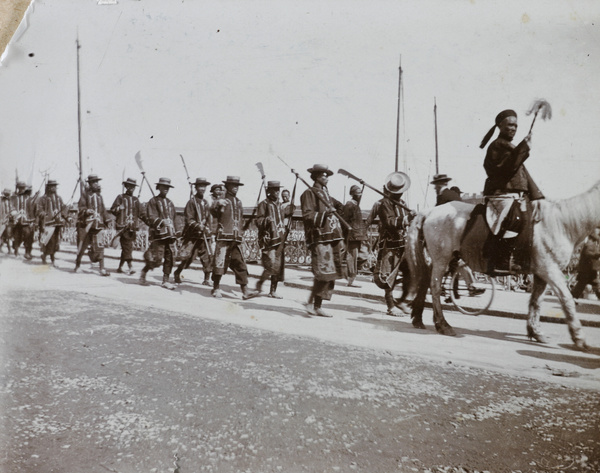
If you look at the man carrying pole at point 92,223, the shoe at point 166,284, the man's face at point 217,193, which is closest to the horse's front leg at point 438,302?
the man's face at point 217,193

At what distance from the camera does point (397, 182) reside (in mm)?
2439

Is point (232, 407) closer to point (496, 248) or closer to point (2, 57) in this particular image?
point (496, 248)

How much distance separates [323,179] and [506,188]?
0.96 meters

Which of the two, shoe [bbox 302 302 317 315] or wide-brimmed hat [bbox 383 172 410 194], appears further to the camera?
shoe [bbox 302 302 317 315]

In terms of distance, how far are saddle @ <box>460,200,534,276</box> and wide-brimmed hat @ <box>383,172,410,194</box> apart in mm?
391

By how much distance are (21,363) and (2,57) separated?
1.76m

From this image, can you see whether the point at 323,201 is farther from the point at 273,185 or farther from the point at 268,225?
the point at 268,225

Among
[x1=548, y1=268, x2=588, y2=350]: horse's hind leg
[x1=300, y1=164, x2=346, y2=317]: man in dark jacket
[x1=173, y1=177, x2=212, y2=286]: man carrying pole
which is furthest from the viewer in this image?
[x1=173, y1=177, x2=212, y2=286]: man carrying pole

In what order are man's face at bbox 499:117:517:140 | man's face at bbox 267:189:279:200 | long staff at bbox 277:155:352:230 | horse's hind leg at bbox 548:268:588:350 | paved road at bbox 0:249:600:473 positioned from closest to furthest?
paved road at bbox 0:249:600:473 < horse's hind leg at bbox 548:268:588:350 < man's face at bbox 499:117:517:140 < long staff at bbox 277:155:352:230 < man's face at bbox 267:189:279:200

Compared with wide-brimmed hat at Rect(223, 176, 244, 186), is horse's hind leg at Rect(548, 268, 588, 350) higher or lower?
lower

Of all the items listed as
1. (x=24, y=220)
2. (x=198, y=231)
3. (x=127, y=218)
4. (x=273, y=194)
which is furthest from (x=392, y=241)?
(x=24, y=220)

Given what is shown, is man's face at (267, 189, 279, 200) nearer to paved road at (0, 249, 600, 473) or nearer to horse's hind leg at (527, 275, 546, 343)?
paved road at (0, 249, 600, 473)

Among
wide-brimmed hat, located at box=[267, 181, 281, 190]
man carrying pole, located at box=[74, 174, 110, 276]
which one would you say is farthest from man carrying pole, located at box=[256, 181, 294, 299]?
man carrying pole, located at box=[74, 174, 110, 276]

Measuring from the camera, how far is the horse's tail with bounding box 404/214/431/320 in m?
2.59
